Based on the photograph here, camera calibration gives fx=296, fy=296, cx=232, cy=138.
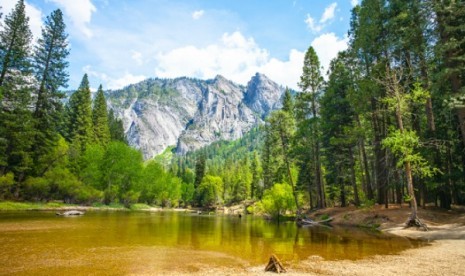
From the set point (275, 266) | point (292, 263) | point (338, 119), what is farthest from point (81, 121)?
point (275, 266)

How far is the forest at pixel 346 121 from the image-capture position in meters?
20.8

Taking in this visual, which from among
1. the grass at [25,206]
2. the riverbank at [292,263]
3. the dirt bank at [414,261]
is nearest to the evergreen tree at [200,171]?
the grass at [25,206]

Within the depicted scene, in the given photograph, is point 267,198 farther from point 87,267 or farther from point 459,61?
point 87,267

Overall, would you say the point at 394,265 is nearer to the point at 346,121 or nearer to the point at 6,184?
the point at 346,121

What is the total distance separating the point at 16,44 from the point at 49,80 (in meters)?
6.23

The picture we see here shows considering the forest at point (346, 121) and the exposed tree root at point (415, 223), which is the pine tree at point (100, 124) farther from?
the exposed tree root at point (415, 223)

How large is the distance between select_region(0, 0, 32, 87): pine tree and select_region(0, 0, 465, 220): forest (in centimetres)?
12

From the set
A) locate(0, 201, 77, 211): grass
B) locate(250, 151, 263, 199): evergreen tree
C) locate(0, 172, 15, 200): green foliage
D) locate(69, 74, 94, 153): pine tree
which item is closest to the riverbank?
locate(0, 172, 15, 200): green foliage

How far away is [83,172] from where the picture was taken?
51.2 metres

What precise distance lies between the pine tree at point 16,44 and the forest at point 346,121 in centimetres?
12

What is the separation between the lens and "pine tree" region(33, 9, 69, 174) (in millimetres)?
39469

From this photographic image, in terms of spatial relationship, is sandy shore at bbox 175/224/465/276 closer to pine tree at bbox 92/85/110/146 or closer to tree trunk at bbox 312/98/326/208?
tree trunk at bbox 312/98/326/208

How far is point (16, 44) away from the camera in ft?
117

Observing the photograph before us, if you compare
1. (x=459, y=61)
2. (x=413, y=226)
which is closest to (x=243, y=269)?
(x=413, y=226)
